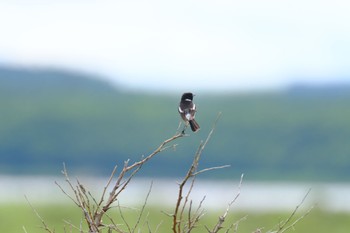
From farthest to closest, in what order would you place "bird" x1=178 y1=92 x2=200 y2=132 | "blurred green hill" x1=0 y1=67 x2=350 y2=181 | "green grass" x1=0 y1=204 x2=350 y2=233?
1. "blurred green hill" x1=0 y1=67 x2=350 y2=181
2. "green grass" x1=0 y1=204 x2=350 y2=233
3. "bird" x1=178 y1=92 x2=200 y2=132

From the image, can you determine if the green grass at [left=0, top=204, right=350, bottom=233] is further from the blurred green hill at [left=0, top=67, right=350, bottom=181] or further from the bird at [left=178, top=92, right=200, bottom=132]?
the blurred green hill at [left=0, top=67, right=350, bottom=181]

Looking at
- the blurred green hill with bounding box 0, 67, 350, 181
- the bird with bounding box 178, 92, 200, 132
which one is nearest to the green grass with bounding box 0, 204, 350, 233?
the bird with bounding box 178, 92, 200, 132

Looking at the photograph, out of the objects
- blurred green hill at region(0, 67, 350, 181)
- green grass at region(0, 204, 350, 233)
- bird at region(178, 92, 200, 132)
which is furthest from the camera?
blurred green hill at region(0, 67, 350, 181)

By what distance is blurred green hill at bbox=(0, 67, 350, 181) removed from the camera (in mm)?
53375

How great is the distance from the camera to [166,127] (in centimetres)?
5453

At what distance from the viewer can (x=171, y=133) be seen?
56250mm

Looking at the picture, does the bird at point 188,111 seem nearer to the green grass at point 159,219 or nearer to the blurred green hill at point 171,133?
the green grass at point 159,219

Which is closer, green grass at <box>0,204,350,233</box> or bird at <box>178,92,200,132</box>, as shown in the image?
bird at <box>178,92,200,132</box>

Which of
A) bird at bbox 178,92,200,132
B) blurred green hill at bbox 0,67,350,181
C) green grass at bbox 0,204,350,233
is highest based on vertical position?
bird at bbox 178,92,200,132

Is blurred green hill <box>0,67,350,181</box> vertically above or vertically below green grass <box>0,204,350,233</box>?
below

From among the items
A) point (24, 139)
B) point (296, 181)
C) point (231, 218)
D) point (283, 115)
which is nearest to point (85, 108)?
point (24, 139)

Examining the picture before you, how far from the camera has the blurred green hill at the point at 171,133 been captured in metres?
53.4

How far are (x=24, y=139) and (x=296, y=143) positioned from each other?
1087 cm

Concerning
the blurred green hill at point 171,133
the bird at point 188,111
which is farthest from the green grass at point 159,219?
the blurred green hill at point 171,133
